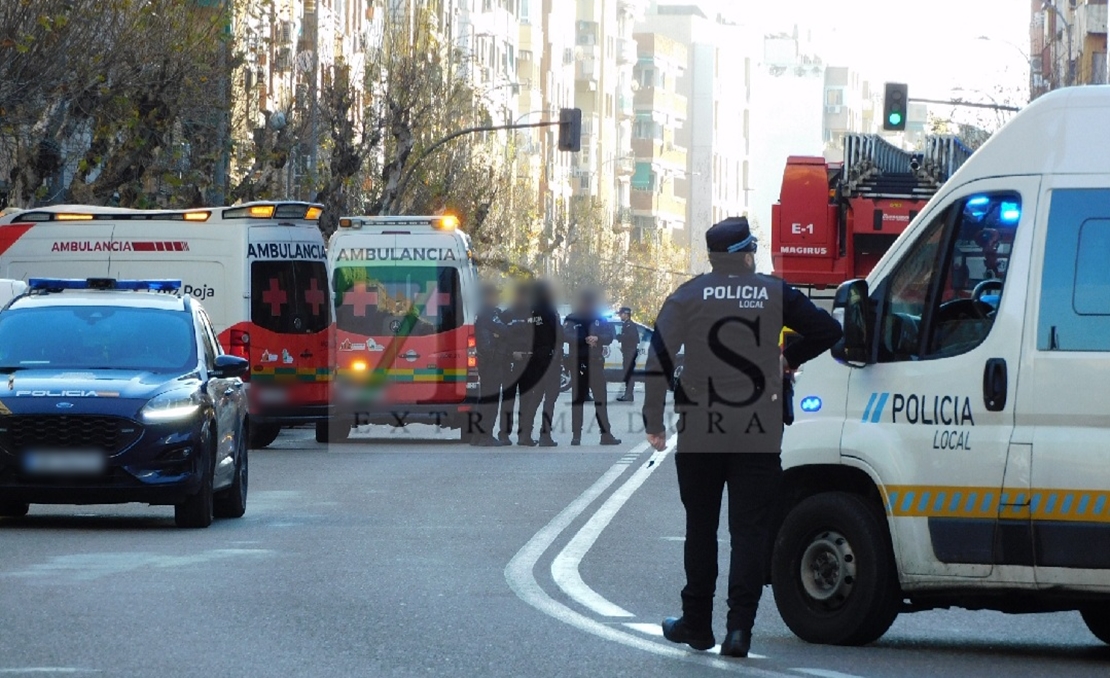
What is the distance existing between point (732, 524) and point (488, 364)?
19.1 metres

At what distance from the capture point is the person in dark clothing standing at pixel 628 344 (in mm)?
44594

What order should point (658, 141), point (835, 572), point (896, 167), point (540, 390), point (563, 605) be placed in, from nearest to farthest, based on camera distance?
1. point (835, 572)
2. point (563, 605)
3. point (540, 390)
4. point (896, 167)
5. point (658, 141)

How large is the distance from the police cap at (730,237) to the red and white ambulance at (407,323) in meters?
18.7

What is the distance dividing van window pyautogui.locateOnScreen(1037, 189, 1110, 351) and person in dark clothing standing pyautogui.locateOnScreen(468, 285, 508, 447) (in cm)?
1906

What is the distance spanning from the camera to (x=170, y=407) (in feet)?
52.2

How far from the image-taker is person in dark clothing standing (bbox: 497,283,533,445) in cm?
2836

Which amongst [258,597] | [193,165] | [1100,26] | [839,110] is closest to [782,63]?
[839,110]

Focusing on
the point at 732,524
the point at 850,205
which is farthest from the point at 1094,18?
the point at 732,524

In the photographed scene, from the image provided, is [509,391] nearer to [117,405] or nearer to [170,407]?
[170,407]

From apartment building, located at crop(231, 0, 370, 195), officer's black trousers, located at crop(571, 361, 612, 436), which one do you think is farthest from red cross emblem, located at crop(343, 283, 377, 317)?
apartment building, located at crop(231, 0, 370, 195)

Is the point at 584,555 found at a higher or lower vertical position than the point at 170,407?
lower

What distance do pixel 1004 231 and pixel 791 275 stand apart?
2096cm

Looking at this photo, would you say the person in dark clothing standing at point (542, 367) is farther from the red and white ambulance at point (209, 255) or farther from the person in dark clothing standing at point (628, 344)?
the person in dark clothing standing at point (628, 344)

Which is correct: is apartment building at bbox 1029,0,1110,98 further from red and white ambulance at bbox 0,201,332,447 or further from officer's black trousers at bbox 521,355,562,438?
red and white ambulance at bbox 0,201,332,447
